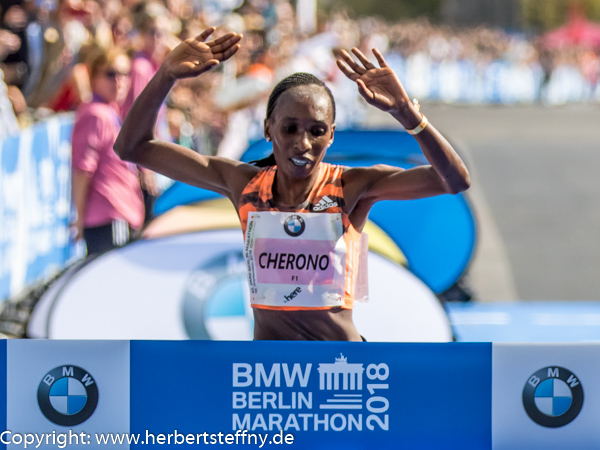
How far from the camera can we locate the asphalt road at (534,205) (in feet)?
29.3

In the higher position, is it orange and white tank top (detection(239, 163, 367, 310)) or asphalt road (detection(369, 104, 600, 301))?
asphalt road (detection(369, 104, 600, 301))

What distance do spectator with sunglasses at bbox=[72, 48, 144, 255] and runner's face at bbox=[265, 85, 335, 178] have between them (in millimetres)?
3575

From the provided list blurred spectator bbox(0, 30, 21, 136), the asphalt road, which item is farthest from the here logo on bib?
the asphalt road

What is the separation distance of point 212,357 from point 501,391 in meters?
0.77

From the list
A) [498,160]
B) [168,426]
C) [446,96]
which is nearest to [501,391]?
[168,426]

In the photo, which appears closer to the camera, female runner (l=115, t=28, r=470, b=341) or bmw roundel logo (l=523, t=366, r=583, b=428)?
bmw roundel logo (l=523, t=366, r=583, b=428)

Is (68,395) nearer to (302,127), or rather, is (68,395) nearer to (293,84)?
(302,127)

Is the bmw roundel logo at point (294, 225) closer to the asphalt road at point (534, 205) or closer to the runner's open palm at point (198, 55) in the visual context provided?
the runner's open palm at point (198, 55)

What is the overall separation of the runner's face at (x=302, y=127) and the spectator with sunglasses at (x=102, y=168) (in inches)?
141

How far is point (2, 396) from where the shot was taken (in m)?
2.57

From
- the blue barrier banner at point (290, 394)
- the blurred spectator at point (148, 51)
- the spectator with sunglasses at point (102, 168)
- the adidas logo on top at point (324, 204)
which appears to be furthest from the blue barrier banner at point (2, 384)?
the blurred spectator at point (148, 51)

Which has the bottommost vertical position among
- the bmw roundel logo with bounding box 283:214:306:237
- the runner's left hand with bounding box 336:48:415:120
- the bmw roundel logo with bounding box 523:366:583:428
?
the bmw roundel logo with bounding box 523:366:583:428

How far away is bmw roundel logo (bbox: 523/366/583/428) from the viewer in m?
2.56

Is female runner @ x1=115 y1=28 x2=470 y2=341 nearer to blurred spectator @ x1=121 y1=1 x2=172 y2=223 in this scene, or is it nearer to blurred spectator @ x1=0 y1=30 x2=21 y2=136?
blurred spectator @ x1=0 y1=30 x2=21 y2=136
